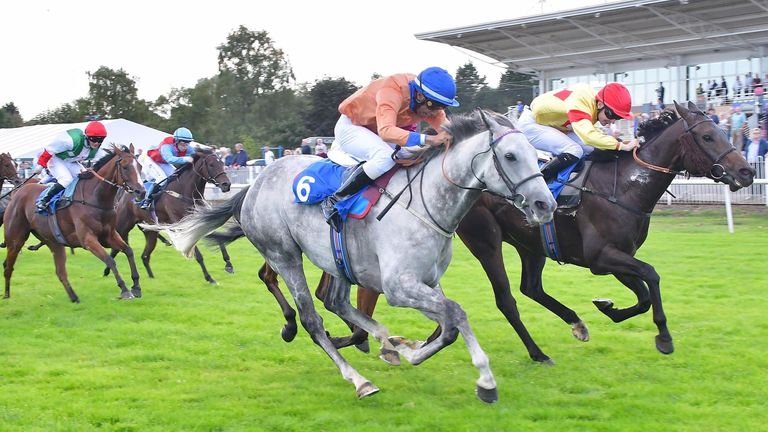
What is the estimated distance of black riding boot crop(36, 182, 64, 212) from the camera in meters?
9.97

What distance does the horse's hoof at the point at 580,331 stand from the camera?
6539mm

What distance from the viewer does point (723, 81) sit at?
25203 mm

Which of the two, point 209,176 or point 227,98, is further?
point 227,98

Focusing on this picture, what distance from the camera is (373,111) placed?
19.1ft

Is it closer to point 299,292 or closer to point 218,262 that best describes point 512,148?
point 299,292

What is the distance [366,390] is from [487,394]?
→ 759 millimetres

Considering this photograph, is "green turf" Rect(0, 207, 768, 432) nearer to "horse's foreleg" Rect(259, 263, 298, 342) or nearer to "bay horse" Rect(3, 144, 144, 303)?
"horse's foreleg" Rect(259, 263, 298, 342)

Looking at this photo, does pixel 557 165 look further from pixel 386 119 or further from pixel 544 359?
pixel 386 119

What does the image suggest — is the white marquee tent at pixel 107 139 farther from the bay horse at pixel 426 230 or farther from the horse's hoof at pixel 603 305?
the horse's hoof at pixel 603 305

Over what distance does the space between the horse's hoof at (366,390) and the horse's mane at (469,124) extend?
62.4 inches

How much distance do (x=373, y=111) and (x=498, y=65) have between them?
2707cm

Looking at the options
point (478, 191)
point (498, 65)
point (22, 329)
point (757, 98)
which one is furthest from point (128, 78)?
point (478, 191)

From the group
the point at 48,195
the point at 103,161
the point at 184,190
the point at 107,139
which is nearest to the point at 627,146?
the point at 103,161

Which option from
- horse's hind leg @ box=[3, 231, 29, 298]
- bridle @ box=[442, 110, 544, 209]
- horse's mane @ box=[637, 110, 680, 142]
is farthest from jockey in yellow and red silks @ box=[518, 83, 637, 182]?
horse's hind leg @ box=[3, 231, 29, 298]
